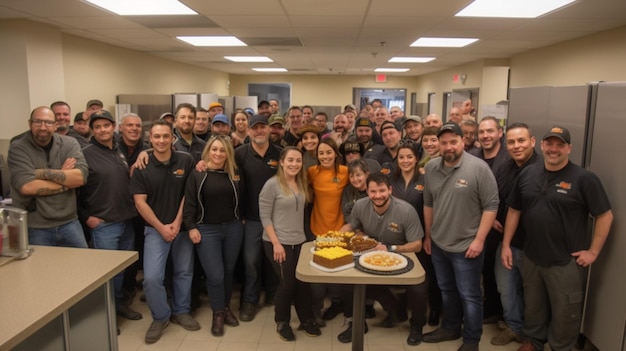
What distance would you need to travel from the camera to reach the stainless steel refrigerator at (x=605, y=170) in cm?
271

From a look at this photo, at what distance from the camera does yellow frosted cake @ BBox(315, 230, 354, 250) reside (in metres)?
2.62

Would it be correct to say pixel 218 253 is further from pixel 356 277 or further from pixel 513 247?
pixel 513 247

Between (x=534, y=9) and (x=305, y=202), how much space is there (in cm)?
297

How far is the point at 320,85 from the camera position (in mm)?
14070

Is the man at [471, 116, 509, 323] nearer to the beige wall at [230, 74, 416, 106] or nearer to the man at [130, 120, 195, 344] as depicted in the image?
the man at [130, 120, 195, 344]

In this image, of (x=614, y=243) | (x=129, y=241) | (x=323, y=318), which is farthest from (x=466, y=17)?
(x=129, y=241)

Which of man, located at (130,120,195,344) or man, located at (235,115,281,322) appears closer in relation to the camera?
man, located at (130,120,195,344)

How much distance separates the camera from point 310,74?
13891 mm

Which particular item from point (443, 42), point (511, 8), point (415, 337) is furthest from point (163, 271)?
point (443, 42)

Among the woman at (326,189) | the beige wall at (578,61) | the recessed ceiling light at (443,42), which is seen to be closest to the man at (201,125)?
the woman at (326,189)

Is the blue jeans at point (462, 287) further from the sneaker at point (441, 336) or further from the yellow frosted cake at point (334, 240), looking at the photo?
the yellow frosted cake at point (334, 240)

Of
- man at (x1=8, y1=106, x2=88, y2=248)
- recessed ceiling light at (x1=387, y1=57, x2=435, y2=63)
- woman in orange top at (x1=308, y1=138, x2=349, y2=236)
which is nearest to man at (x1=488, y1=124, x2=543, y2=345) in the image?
woman in orange top at (x1=308, y1=138, x2=349, y2=236)

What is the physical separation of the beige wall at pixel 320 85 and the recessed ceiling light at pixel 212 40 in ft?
24.1

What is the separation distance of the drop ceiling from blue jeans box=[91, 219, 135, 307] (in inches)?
79.9
